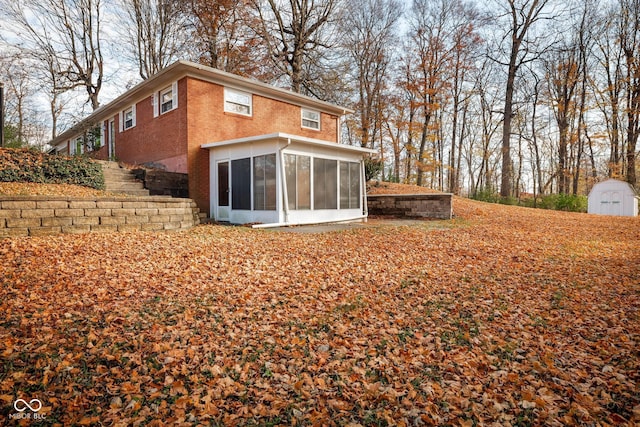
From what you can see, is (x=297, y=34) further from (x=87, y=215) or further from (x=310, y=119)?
(x=87, y=215)

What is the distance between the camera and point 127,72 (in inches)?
838

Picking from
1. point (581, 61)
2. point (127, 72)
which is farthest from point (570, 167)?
point (127, 72)

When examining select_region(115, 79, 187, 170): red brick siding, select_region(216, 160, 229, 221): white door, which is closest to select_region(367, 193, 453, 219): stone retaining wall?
select_region(216, 160, 229, 221): white door

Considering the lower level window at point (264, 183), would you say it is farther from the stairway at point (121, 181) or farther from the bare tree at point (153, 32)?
the bare tree at point (153, 32)

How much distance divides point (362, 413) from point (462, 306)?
2.18 m

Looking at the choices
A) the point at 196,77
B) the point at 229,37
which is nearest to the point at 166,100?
the point at 196,77

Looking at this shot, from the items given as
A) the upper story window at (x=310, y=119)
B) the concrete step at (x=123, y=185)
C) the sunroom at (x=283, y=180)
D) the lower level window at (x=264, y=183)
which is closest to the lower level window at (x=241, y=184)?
the sunroom at (x=283, y=180)

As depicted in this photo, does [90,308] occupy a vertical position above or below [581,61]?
below

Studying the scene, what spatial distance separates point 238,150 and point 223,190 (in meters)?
1.43

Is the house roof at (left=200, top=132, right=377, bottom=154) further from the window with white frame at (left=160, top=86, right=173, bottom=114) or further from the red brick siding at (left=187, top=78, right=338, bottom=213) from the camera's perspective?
the window with white frame at (left=160, top=86, right=173, bottom=114)

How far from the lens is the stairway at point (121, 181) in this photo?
9.76 m

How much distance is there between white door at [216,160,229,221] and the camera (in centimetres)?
1086

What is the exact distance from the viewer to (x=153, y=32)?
797 inches

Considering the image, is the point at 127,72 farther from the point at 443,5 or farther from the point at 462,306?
the point at 462,306
